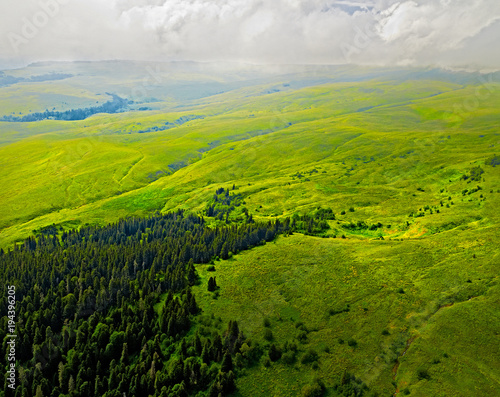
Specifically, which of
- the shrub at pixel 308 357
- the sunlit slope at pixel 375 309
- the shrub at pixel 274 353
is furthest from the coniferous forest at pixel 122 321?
the shrub at pixel 308 357

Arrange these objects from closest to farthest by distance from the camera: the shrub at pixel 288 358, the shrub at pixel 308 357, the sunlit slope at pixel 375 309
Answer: the sunlit slope at pixel 375 309, the shrub at pixel 308 357, the shrub at pixel 288 358

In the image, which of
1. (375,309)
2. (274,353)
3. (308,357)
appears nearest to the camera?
(308,357)

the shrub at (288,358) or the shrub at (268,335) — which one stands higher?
the shrub at (268,335)

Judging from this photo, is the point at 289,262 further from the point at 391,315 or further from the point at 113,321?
the point at 113,321

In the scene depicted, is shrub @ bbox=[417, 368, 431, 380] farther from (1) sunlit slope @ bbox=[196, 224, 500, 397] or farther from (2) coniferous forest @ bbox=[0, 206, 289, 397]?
(2) coniferous forest @ bbox=[0, 206, 289, 397]

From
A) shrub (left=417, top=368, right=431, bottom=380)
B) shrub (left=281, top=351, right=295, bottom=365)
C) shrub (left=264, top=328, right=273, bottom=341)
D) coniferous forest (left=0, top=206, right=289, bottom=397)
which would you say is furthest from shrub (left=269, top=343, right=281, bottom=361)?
shrub (left=417, top=368, right=431, bottom=380)

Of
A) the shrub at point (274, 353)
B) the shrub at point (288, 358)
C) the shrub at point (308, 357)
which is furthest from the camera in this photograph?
the shrub at point (274, 353)

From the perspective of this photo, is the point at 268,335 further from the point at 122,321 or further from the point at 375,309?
the point at 122,321

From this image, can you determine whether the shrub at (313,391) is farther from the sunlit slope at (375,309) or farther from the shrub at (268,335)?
the shrub at (268,335)

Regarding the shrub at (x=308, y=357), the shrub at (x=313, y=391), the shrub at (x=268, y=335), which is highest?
the shrub at (x=268, y=335)

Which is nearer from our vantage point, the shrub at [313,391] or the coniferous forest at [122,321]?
the shrub at [313,391]

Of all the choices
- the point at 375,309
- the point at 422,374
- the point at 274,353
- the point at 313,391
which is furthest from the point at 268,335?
the point at 422,374
